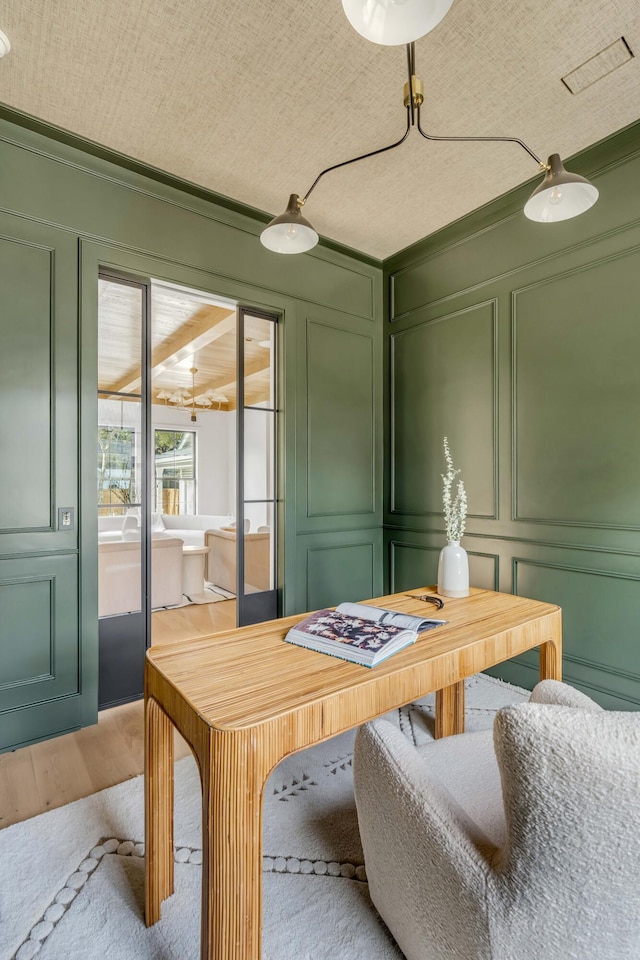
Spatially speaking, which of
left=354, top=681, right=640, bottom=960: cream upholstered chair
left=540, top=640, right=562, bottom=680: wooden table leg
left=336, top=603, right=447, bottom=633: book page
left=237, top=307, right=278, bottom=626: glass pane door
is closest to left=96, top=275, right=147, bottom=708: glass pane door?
left=237, top=307, right=278, bottom=626: glass pane door

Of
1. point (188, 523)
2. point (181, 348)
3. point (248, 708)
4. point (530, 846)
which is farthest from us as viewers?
point (188, 523)

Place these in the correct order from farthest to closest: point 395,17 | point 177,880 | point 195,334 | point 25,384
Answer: point 195,334 < point 25,384 < point 177,880 < point 395,17

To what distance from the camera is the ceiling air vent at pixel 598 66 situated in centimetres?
180

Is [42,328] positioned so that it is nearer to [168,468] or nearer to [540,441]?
[540,441]

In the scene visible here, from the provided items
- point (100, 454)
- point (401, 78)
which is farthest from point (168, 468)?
point (401, 78)

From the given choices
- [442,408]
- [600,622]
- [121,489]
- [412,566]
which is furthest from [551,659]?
[121,489]

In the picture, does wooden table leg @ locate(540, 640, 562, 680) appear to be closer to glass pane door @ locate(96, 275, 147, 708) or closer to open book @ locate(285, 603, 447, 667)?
open book @ locate(285, 603, 447, 667)

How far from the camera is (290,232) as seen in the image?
196cm

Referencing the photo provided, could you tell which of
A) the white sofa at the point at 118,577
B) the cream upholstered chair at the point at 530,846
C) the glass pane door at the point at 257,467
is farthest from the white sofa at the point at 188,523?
the cream upholstered chair at the point at 530,846

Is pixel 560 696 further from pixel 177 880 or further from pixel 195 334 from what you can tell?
pixel 195 334

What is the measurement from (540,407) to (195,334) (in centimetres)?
326

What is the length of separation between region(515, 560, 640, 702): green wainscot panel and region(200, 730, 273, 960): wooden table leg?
2120 mm

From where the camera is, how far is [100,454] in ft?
8.11

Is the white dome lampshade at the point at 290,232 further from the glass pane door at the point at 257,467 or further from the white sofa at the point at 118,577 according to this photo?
the white sofa at the point at 118,577
